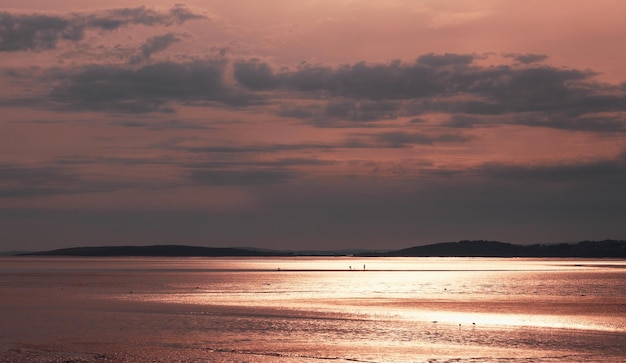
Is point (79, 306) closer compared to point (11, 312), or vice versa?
point (11, 312)

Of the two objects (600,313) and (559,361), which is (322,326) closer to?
(559,361)

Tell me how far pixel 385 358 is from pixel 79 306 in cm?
3220

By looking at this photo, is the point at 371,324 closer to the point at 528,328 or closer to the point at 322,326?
the point at 322,326

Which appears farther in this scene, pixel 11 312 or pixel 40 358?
pixel 11 312

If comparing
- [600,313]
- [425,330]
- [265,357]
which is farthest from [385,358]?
[600,313]

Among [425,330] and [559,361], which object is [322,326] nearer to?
[425,330]

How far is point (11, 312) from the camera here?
55312 millimetres

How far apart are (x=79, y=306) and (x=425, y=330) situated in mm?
26715

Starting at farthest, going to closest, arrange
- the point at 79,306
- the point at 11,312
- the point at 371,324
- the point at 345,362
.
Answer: the point at 79,306 → the point at 11,312 → the point at 371,324 → the point at 345,362

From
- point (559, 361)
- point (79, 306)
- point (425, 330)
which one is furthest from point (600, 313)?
point (79, 306)

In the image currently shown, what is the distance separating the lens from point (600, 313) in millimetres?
56500

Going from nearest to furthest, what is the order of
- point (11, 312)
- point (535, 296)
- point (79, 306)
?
point (11, 312), point (79, 306), point (535, 296)

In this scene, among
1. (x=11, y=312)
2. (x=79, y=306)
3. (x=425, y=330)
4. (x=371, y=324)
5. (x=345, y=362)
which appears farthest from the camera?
(x=79, y=306)

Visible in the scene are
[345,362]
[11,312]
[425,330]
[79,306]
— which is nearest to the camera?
[345,362]
